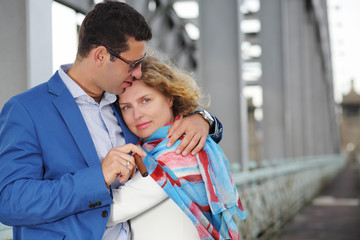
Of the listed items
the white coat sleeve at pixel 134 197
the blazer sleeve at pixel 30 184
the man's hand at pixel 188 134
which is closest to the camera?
the blazer sleeve at pixel 30 184

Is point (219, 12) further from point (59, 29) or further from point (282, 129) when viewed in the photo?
point (282, 129)

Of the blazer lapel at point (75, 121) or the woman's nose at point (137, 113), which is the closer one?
the blazer lapel at point (75, 121)

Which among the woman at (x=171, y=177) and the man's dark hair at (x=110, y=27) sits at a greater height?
the man's dark hair at (x=110, y=27)

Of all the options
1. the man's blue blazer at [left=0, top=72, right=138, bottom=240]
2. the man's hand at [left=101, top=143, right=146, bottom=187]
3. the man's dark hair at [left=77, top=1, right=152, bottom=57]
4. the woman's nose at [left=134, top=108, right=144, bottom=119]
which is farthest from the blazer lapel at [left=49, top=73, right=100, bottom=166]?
the woman's nose at [left=134, top=108, right=144, bottom=119]

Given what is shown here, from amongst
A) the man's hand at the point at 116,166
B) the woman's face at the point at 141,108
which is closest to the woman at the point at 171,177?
the woman's face at the point at 141,108

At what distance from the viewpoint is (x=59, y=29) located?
3047mm

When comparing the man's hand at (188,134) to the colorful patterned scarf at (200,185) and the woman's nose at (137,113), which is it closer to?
the colorful patterned scarf at (200,185)

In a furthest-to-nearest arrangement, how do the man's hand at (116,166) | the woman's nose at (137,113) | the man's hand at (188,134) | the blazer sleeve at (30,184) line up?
the woman's nose at (137,113), the man's hand at (188,134), the man's hand at (116,166), the blazer sleeve at (30,184)

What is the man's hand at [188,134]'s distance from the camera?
1816 mm

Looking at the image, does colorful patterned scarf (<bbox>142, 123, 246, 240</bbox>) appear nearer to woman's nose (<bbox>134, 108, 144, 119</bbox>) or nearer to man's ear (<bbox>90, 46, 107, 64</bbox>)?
woman's nose (<bbox>134, 108, 144, 119</bbox>)

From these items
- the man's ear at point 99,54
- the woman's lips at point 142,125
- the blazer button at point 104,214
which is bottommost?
the blazer button at point 104,214

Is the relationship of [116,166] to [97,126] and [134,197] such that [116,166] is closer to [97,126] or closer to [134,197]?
[134,197]

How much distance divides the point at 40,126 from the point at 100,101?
430 millimetres

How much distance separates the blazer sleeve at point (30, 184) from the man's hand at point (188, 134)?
399 millimetres
